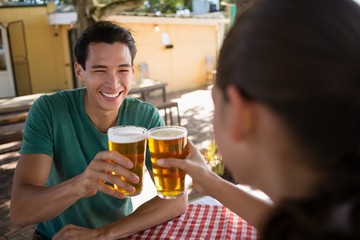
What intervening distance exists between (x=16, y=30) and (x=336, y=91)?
13.4 m

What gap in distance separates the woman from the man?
3.61ft

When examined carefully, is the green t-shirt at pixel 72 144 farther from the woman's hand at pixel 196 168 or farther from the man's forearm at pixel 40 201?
the woman's hand at pixel 196 168

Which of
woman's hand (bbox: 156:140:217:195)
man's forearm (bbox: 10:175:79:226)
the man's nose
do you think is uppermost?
the man's nose

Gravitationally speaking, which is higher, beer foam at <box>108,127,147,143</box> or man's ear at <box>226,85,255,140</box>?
man's ear at <box>226,85,255,140</box>

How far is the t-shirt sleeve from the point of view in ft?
6.23

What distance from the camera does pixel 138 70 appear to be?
14.0m

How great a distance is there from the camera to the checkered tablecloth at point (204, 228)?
1.65m

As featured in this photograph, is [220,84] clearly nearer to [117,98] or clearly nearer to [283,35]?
[283,35]

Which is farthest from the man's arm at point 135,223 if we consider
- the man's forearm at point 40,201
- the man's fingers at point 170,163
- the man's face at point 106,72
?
the man's face at point 106,72

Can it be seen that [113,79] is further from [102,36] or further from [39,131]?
[39,131]

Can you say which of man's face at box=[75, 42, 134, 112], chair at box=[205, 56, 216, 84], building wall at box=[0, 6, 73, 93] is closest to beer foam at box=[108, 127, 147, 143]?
man's face at box=[75, 42, 134, 112]

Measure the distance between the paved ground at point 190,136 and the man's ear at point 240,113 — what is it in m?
3.79

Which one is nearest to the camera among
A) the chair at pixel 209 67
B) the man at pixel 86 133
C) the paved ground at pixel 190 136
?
the man at pixel 86 133

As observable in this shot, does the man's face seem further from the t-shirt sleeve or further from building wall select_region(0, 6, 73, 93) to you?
building wall select_region(0, 6, 73, 93)
